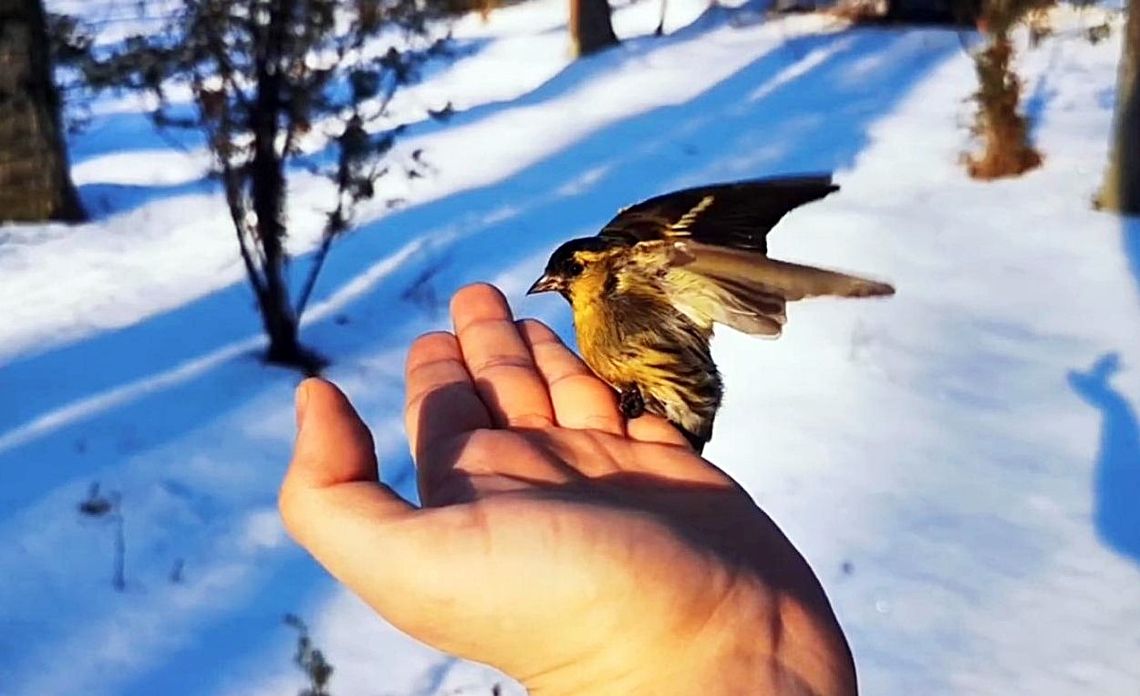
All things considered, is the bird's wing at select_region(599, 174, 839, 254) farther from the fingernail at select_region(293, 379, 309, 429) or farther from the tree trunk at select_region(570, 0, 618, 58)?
the tree trunk at select_region(570, 0, 618, 58)

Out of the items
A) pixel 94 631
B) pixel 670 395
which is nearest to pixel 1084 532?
pixel 670 395

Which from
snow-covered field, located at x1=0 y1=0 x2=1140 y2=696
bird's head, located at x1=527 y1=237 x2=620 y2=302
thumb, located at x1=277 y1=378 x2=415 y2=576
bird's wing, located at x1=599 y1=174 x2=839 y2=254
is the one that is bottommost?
snow-covered field, located at x1=0 y1=0 x2=1140 y2=696

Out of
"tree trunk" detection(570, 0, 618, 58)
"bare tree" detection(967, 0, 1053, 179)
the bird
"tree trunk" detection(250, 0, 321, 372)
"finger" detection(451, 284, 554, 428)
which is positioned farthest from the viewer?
"tree trunk" detection(570, 0, 618, 58)

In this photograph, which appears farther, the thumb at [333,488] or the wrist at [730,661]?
the wrist at [730,661]

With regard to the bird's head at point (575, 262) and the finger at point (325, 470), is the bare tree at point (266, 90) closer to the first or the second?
the bird's head at point (575, 262)

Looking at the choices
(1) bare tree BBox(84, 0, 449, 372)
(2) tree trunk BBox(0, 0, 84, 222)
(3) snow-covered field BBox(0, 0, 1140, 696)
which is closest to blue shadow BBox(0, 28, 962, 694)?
(3) snow-covered field BBox(0, 0, 1140, 696)

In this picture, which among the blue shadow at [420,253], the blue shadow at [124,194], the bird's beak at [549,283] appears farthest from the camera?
the blue shadow at [124,194]

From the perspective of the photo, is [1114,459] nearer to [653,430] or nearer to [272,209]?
[653,430]

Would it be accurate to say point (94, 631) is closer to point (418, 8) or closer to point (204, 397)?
point (204, 397)

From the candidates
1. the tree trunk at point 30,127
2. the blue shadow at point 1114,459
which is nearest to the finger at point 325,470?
the blue shadow at point 1114,459
